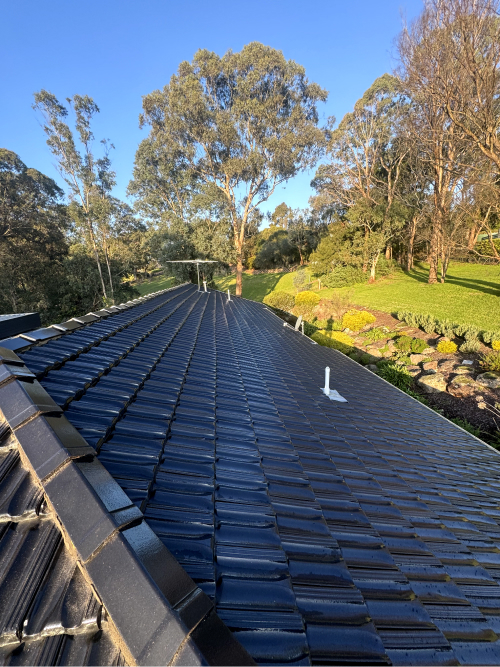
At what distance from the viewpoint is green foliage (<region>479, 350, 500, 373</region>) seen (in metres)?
11.5

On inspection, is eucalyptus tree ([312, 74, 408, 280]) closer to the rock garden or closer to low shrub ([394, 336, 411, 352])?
the rock garden

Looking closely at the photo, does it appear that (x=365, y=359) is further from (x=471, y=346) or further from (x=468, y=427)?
(x=468, y=427)

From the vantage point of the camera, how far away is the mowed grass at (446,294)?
17672mm

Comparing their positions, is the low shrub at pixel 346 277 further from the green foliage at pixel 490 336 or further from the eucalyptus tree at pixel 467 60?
the green foliage at pixel 490 336

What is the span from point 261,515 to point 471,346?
1520 cm

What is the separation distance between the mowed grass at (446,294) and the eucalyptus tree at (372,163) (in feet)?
13.9

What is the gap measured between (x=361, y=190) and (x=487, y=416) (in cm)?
2892

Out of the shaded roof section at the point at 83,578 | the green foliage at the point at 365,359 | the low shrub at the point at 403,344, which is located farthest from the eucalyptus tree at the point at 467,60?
the shaded roof section at the point at 83,578

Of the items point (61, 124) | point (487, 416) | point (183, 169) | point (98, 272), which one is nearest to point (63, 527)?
point (487, 416)

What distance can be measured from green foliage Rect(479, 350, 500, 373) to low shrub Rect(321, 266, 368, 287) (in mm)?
21113

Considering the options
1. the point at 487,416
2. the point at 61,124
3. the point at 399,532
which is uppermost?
the point at 61,124

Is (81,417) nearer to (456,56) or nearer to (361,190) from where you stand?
(456,56)

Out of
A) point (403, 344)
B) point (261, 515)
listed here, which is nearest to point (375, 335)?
point (403, 344)

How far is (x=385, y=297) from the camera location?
A: 25.4 meters
